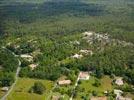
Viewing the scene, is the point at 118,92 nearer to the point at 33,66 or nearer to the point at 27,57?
the point at 33,66

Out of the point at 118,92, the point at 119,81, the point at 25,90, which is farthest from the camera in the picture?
the point at 119,81

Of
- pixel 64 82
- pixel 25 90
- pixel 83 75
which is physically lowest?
pixel 25 90

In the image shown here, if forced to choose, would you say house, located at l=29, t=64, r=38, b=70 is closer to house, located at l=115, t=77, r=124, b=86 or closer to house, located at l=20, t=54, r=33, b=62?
house, located at l=20, t=54, r=33, b=62

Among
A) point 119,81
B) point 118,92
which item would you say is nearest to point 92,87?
point 118,92

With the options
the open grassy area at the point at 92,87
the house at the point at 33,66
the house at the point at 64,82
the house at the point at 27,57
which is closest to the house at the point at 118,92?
the open grassy area at the point at 92,87

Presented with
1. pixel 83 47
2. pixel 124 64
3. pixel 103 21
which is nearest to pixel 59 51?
pixel 83 47

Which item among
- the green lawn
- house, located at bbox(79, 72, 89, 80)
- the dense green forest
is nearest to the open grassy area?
house, located at bbox(79, 72, 89, 80)

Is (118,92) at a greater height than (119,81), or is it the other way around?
(119,81)
